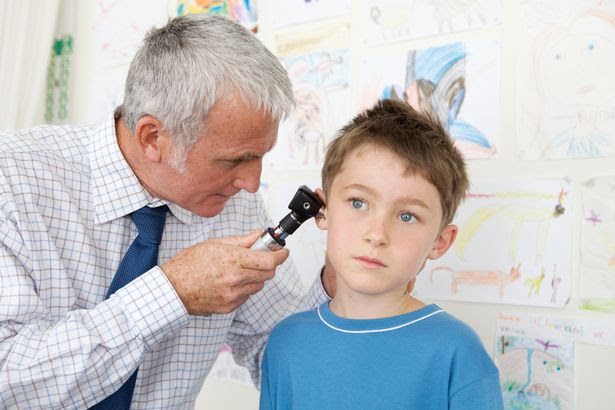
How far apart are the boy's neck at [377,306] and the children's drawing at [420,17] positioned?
659mm

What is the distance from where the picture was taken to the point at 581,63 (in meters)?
1.26

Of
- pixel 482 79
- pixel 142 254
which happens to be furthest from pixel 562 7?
pixel 142 254

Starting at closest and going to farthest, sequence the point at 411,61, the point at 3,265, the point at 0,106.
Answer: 1. the point at 3,265
2. the point at 411,61
3. the point at 0,106

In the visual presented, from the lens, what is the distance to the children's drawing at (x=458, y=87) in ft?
4.51

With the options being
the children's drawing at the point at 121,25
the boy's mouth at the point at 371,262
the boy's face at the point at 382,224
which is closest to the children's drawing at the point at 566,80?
the boy's face at the point at 382,224

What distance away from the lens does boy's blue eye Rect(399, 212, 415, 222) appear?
1049 mm

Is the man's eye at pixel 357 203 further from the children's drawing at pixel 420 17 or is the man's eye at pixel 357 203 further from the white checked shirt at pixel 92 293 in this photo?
the children's drawing at pixel 420 17

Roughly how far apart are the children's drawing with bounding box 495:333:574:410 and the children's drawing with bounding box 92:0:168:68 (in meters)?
1.46

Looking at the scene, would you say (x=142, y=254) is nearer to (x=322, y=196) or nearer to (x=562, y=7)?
(x=322, y=196)

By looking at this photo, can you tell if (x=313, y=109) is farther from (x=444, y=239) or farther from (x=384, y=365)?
(x=384, y=365)

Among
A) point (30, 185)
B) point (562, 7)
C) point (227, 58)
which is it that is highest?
point (562, 7)

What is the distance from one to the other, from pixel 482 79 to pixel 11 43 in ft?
5.32

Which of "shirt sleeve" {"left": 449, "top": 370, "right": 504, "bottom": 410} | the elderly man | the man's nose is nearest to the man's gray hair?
the elderly man

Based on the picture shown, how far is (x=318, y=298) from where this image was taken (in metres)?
1.33
